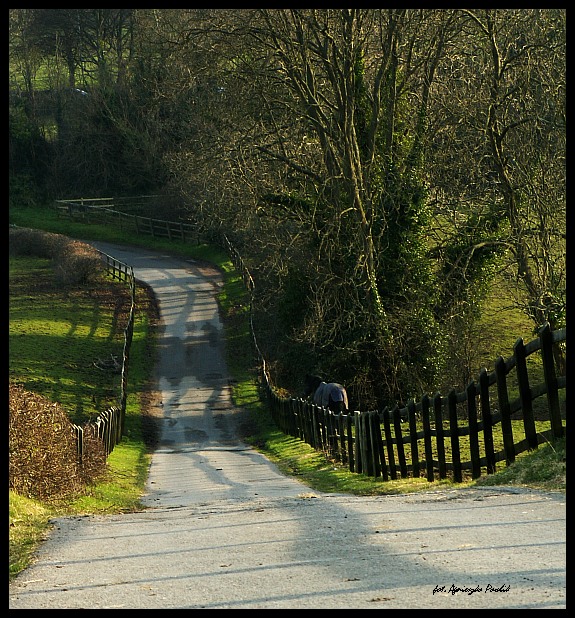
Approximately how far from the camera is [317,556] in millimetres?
6551

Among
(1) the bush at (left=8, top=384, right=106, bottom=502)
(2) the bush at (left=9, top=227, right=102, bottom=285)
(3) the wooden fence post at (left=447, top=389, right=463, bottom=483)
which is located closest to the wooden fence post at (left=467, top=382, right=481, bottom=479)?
(3) the wooden fence post at (left=447, top=389, right=463, bottom=483)

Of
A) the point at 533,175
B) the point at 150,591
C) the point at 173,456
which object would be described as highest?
the point at 533,175

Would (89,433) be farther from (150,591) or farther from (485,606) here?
(485,606)

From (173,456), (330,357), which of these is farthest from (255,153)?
(173,456)

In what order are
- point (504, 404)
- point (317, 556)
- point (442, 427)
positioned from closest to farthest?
point (317, 556) < point (504, 404) < point (442, 427)

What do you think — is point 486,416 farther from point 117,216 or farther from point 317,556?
point 117,216

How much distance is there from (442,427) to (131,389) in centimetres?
2174

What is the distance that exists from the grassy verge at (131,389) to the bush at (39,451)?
1.26 feet

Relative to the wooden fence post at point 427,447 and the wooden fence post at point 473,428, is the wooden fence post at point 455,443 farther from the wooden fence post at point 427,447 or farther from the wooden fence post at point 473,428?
the wooden fence post at point 427,447

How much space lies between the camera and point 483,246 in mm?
28047

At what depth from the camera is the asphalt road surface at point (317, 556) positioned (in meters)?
5.36

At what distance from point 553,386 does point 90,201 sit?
65.1 meters

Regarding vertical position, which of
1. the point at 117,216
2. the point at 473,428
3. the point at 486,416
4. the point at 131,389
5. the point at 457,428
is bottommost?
the point at 131,389

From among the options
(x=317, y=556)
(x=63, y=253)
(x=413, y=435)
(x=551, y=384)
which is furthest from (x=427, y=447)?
(x=63, y=253)
